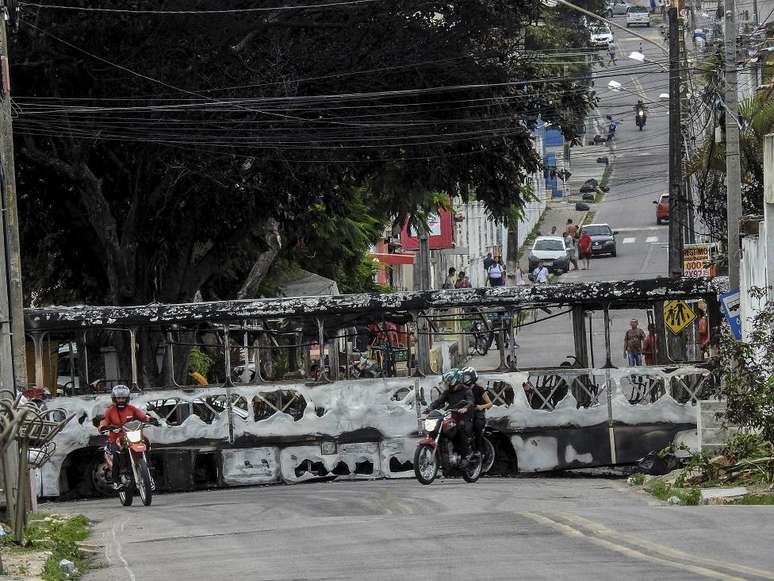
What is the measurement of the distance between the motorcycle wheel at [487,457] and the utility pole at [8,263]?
6730mm

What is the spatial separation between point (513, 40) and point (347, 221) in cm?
828

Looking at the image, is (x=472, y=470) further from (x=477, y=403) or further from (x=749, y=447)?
(x=749, y=447)

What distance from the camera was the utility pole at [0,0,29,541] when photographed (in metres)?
17.5

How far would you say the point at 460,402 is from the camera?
21234 mm

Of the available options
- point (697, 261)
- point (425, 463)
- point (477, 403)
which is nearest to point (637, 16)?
point (697, 261)

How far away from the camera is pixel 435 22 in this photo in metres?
32.5

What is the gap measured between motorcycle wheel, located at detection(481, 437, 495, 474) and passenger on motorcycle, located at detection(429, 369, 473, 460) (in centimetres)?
99

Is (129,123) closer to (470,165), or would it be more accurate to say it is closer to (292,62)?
(292,62)

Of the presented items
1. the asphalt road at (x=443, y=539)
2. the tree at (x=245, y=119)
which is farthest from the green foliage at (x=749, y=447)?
the tree at (x=245, y=119)

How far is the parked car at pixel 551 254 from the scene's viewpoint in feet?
208

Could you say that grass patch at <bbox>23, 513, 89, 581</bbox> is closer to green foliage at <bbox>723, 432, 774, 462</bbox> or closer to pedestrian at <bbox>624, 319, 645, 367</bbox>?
green foliage at <bbox>723, 432, 774, 462</bbox>

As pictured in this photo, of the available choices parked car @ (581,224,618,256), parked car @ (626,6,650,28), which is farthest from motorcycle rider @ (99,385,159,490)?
parked car @ (626,6,650,28)

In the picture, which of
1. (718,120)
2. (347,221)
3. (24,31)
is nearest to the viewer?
(24,31)

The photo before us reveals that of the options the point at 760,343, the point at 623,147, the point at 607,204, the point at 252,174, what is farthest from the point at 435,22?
the point at 623,147
